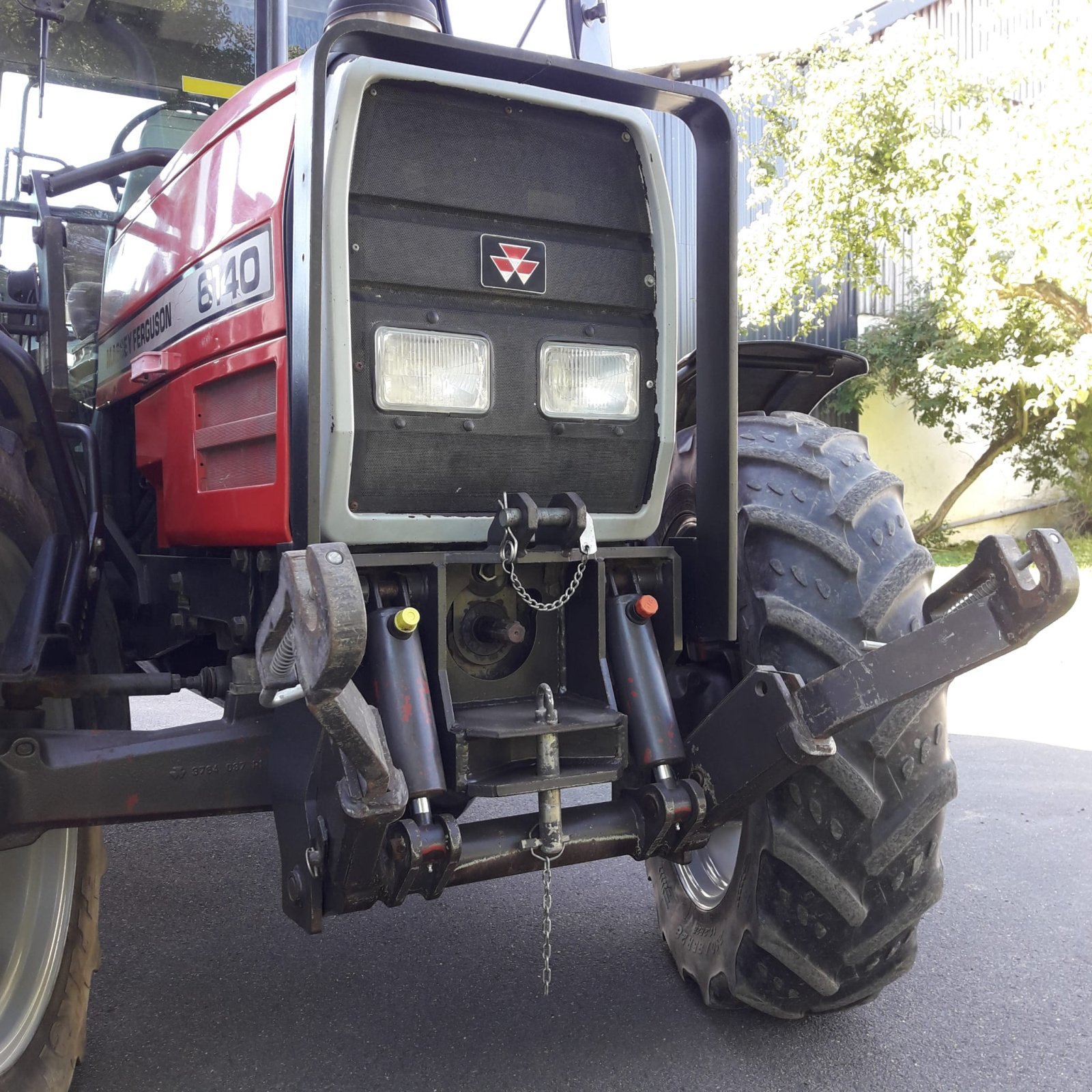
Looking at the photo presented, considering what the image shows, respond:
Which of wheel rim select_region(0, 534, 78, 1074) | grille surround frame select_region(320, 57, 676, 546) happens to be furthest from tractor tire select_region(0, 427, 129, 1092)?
grille surround frame select_region(320, 57, 676, 546)

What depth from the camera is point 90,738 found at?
6.86 ft

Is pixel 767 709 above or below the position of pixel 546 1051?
above

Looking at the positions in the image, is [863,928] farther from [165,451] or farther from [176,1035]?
[165,451]

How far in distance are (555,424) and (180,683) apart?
0.97 metres

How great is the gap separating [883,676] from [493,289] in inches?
40.5

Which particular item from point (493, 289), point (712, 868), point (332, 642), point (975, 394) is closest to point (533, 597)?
point (493, 289)

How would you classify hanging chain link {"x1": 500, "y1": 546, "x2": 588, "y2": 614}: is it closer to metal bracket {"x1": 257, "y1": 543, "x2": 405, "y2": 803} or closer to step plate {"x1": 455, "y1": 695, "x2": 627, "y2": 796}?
step plate {"x1": 455, "y1": 695, "x2": 627, "y2": 796}

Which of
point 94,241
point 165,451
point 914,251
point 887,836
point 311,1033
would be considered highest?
point 914,251

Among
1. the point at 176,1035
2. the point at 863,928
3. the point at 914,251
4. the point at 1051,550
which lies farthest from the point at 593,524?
the point at 914,251

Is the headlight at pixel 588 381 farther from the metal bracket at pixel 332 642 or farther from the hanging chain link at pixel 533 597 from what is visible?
the metal bracket at pixel 332 642

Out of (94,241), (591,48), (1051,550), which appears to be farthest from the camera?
(94,241)

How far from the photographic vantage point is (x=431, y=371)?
2145 millimetres

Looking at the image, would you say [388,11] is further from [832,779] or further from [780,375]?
[832,779]

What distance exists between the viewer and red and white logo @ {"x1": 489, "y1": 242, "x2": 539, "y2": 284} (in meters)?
2.20
